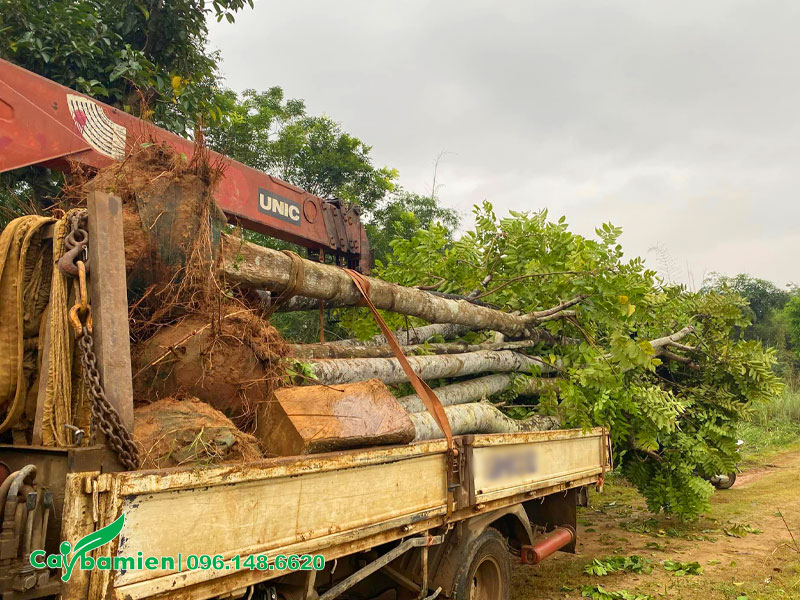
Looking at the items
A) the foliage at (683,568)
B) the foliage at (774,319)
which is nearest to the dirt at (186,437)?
the foliage at (683,568)

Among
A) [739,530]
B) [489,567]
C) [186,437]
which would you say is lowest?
[739,530]

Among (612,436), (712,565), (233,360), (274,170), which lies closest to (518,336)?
(612,436)

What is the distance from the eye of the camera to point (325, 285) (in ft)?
13.1

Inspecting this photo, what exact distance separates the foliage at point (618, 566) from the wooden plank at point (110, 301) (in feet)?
17.5

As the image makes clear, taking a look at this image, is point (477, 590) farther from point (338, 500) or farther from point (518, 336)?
point (518, 336)

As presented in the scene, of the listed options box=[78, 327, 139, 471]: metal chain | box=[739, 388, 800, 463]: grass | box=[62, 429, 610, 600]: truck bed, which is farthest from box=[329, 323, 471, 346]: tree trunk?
box=[739, 388, 800, 463]: grass

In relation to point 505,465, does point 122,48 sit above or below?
above

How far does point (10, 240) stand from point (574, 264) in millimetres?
5255

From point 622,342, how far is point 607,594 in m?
2.19

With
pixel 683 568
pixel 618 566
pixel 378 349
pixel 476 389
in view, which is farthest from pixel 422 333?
pixel 683 568

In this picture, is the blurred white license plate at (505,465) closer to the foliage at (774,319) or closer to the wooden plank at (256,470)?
the wooden plank at (256,470)

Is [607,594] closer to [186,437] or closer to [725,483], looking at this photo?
[186,437]

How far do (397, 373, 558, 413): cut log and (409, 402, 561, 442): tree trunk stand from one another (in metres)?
0.28

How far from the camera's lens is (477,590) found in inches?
170
